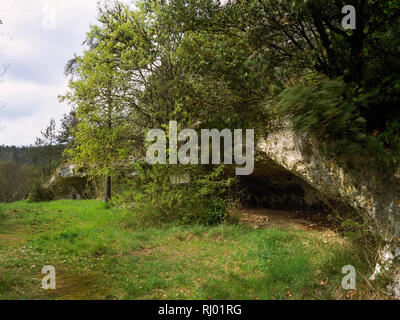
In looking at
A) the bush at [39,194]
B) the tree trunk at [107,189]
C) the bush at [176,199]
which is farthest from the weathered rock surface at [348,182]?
the bush at [39,194]

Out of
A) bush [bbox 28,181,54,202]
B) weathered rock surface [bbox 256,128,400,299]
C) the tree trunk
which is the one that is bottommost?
bush [bbox 28,181,54,202]

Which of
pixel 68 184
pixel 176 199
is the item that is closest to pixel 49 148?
pixel 68 184

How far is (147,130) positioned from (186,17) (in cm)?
437

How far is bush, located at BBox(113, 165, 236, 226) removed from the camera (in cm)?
930

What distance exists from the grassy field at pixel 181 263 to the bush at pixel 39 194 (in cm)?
1185

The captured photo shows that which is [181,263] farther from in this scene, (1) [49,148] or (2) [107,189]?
(1) [49,148]

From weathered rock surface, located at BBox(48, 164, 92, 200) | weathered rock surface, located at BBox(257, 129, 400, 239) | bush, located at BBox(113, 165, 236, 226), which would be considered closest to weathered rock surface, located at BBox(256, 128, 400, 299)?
weathered rock surface, located at BBox(257, 129, 400, 239)

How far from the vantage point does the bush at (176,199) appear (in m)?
9.30

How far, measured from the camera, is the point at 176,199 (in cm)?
970

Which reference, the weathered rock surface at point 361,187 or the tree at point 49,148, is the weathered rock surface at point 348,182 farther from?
the tree at point 49,148

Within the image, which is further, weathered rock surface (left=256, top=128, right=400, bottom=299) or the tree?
the tree

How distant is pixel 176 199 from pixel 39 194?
15209mm

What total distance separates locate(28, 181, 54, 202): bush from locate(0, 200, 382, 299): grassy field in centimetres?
1185

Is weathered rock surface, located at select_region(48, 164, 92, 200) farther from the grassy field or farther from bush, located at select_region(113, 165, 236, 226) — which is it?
bush, located at select_region(113, 165, 236, 226)
